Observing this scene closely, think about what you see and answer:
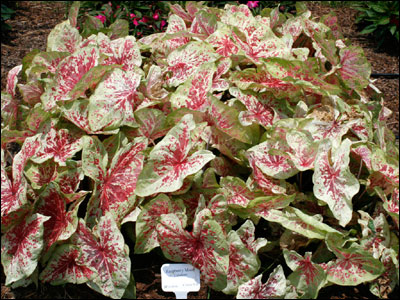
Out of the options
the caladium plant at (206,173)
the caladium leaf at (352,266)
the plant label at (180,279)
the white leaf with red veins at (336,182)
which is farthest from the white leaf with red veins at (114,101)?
the caladium leaf at (352,266)

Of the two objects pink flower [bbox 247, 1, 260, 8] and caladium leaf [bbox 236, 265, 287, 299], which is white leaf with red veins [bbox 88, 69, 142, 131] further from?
pink flower [bbox 247, 1, 260, 8]

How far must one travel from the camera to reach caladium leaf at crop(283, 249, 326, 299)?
1.56 m

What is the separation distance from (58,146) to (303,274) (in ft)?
2.98

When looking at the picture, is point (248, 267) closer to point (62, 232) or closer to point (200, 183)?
point (200, 183)

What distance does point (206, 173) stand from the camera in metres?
1.63

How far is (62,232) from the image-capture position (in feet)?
5.03

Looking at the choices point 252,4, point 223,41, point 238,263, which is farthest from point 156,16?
→ point 238,263

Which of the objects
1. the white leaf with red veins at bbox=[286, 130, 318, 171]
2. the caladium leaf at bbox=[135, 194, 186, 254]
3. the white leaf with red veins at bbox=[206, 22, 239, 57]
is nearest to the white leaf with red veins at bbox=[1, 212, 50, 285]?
the caladium leaf at bbox=[135, 194, 186, 254]

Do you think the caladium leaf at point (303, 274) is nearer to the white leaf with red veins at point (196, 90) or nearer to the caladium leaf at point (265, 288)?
the caladium leaf at point (265, 288)

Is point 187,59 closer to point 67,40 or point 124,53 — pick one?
point 124,53

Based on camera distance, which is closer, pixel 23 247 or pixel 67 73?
pixel 23 247

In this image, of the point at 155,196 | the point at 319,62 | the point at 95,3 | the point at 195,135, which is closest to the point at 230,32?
the point at 319,62

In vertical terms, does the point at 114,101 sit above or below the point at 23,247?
above

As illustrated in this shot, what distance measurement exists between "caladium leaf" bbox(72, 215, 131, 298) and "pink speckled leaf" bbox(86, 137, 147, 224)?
0.18 ft
